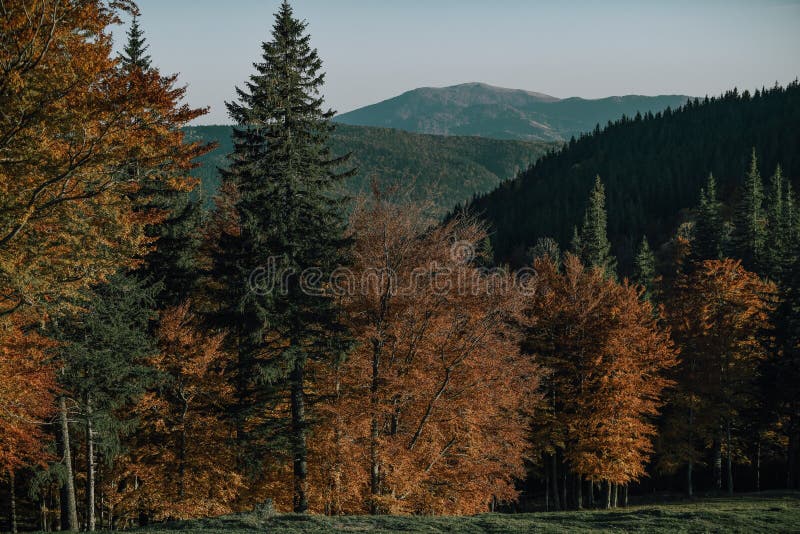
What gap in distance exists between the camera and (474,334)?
70.3 feet

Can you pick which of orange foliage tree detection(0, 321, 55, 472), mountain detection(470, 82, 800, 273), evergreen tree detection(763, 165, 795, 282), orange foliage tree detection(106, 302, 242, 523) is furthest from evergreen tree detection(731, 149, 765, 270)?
orange foliage tree detection(0, 321, 55, 472)

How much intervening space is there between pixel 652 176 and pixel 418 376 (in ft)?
501

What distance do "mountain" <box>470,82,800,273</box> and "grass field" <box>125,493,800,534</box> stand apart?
329ft

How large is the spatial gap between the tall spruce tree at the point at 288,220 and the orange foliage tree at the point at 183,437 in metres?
2.26

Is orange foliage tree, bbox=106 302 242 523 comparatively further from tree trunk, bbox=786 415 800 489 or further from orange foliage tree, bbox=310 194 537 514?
tree trunk, bbox=786 415 800 489

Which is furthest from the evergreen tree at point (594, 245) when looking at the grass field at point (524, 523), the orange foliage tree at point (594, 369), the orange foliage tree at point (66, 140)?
the orange foliage tree at point (66, 140)

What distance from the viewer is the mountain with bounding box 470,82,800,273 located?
12900cm

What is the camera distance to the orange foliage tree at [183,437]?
872 inches

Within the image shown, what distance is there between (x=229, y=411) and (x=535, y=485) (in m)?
Answer: 33.0

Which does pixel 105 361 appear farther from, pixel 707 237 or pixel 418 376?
pixel 707 237

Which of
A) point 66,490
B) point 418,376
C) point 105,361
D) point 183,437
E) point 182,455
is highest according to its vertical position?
point 105,361

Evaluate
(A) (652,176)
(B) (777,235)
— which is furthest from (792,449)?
(A) (652,176)

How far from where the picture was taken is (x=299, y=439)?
21203mm

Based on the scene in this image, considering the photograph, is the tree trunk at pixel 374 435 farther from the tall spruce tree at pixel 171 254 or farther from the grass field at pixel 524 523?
the tall spruce tree at pixel 171 254
